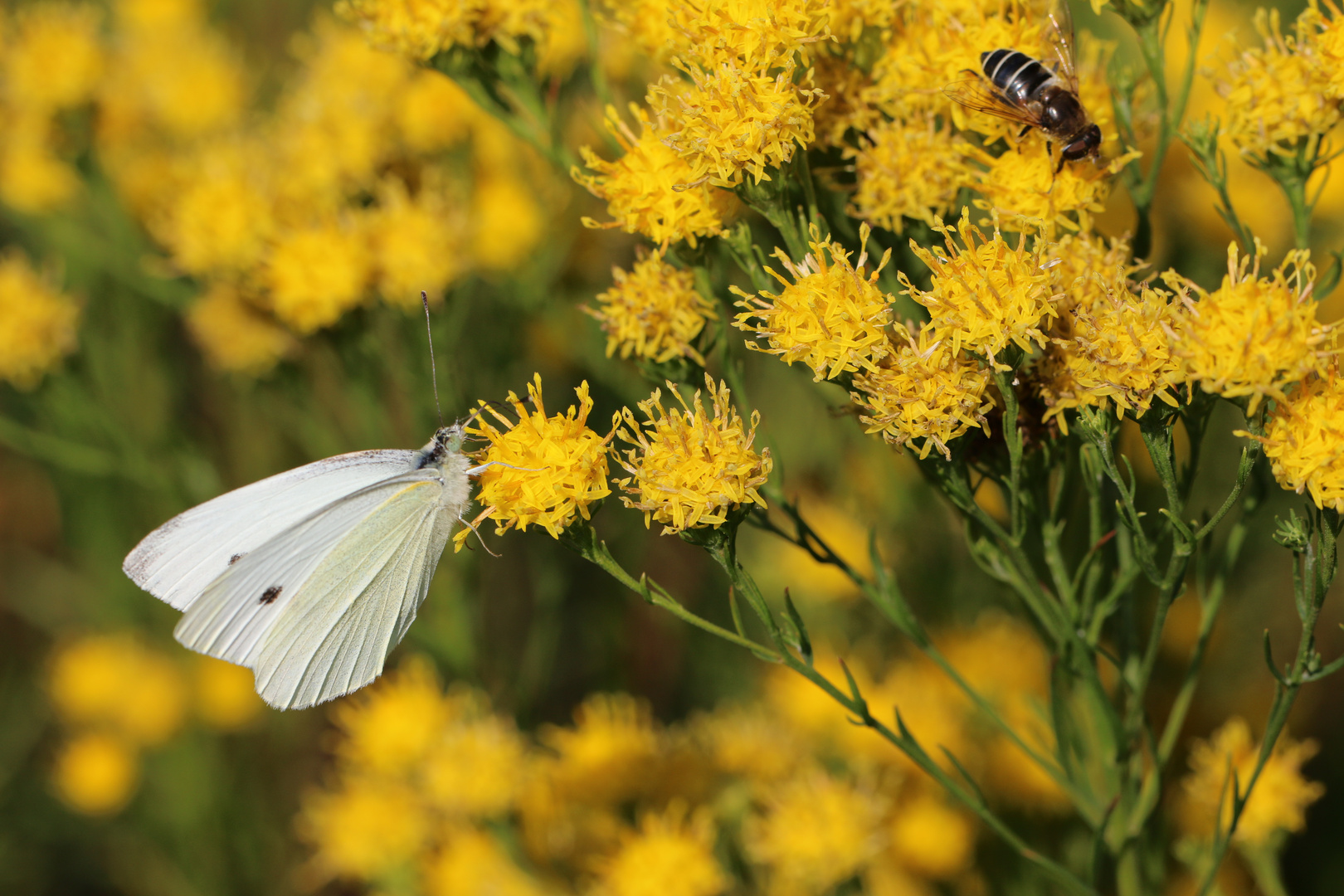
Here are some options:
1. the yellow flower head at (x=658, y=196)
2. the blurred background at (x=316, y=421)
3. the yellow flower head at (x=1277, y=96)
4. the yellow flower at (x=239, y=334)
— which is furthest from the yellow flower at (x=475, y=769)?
the yellow flower head at (x=1277, y=96)

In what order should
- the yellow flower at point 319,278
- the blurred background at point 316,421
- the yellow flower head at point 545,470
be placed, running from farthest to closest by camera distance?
the blurred background at point 316,421 → the yellow flower at point 319,278 → the yellow flower head at point 545,470

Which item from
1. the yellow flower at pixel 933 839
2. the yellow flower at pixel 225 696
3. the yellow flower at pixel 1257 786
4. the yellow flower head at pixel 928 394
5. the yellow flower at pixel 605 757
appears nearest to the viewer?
the yellow flower head at pixel 928 394

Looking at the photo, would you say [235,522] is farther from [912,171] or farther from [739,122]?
[912,171]

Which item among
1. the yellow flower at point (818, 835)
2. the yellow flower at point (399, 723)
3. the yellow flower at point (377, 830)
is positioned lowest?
the yellow flower at point (377, 830)

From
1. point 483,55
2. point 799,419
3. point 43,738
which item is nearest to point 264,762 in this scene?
point 43,738

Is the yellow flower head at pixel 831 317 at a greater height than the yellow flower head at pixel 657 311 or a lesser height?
greater

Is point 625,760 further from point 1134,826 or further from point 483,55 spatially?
point 483,55

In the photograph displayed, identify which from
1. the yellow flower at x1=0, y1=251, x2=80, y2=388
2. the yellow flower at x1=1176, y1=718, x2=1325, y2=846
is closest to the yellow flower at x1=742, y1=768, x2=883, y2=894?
the yellow flower at x1=1176, y1=718, x2=1325, y2=846

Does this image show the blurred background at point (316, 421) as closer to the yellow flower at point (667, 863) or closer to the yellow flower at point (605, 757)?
the yellow flower at point (605, 757)
